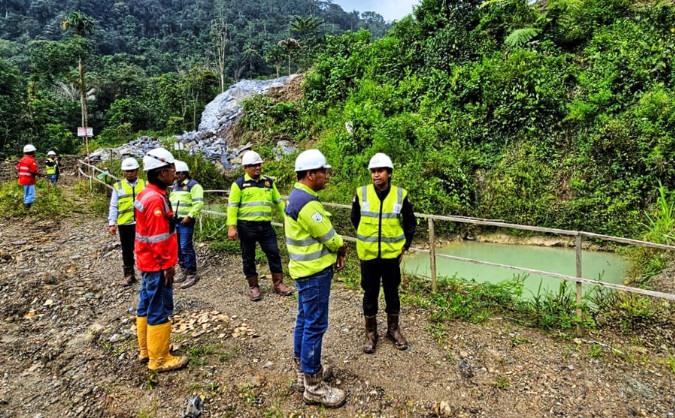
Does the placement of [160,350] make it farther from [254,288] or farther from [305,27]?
[305,27]

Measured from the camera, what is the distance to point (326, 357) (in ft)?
10.2

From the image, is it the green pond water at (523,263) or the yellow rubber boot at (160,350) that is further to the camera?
the green pond water at (523,263)

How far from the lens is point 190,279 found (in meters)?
4.86

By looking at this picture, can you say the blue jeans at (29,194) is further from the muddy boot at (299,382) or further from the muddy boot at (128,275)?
the muddy boot at (299,382)

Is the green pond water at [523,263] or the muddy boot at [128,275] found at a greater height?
the muddy boot at [128,275]

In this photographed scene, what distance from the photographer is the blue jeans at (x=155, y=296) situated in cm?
287

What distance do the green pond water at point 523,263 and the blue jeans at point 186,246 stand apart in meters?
3.32

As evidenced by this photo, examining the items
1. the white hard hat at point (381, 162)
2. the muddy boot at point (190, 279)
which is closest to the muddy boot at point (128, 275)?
the muddy boot at point (190, 279)

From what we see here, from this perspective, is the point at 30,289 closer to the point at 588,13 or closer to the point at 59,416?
the point at 59,416

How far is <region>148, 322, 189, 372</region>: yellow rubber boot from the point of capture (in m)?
2.89

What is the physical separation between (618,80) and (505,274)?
5597 mm

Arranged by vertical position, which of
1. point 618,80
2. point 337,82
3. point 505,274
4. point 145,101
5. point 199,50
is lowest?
point 505,274

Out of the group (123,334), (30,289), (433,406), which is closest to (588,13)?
(433,406)

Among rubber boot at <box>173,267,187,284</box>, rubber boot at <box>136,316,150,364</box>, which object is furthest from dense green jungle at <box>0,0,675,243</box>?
rubber boot at <box>136,316,150,364</box>
